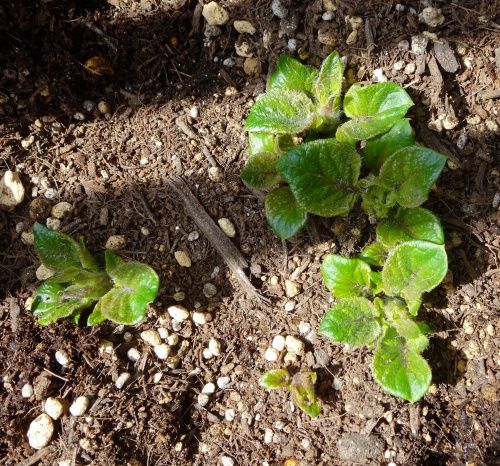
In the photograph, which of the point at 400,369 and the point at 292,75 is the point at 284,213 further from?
the point at 400,369

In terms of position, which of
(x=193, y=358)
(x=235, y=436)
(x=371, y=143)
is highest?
(x=371, y=143)

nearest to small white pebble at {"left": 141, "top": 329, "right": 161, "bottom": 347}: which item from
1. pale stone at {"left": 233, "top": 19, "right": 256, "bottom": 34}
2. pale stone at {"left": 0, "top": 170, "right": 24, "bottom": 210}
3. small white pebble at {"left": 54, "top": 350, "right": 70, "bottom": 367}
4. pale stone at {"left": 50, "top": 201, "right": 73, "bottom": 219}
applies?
small white pebble at {"left": 54, "top": 350, "right": 70, "bottom": 367}

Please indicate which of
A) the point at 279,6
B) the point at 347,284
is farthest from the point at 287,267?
the point at 279,6

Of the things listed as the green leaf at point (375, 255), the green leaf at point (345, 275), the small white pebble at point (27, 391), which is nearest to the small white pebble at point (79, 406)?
the small white pebble at point (27, 391)

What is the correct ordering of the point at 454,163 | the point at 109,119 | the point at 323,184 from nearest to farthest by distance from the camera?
1. the point at 323,184
2. the point at 454,163
3. the point at 109,119

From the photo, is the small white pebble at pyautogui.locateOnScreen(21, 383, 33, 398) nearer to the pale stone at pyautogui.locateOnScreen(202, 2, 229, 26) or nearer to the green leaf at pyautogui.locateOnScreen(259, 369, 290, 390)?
the green leaf at pyautogui.locateOnScreen(259, 369, 290, 390)

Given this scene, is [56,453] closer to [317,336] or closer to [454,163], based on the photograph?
[317,336]
